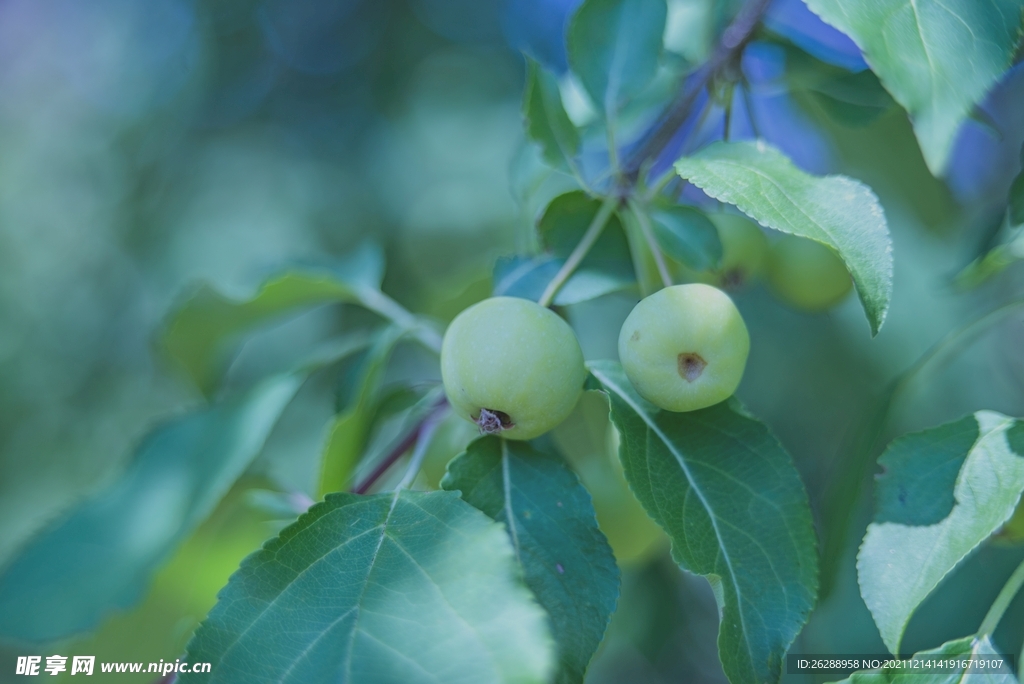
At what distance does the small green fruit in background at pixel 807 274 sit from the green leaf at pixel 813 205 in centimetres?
40

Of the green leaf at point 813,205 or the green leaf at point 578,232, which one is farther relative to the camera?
the green leaf at point 578,232

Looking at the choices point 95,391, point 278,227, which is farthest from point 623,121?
point 95,391

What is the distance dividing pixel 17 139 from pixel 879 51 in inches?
189

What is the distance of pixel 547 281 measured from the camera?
2.95 ft

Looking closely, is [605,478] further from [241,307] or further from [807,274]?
[241,307]

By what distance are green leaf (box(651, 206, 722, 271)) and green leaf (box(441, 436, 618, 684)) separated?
0.30 metres

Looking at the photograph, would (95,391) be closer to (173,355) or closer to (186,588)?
(173,355)

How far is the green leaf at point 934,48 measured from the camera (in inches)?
23.5

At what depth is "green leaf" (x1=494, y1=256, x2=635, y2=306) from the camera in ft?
2.79

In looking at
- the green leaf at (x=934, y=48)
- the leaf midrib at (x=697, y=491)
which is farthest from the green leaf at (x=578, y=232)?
the green leaf at (x=934, y=48)

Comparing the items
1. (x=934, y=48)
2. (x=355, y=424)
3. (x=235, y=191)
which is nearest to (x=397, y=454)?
(x=355, y=424)

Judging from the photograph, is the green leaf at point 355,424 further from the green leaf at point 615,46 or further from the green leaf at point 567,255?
the green leaf at point 615,46

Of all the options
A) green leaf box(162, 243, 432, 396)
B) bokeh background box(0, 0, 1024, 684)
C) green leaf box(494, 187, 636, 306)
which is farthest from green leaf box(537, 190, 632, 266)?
bokeh background box(0, 0, 1024, 684)

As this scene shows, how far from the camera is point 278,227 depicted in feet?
12.0
